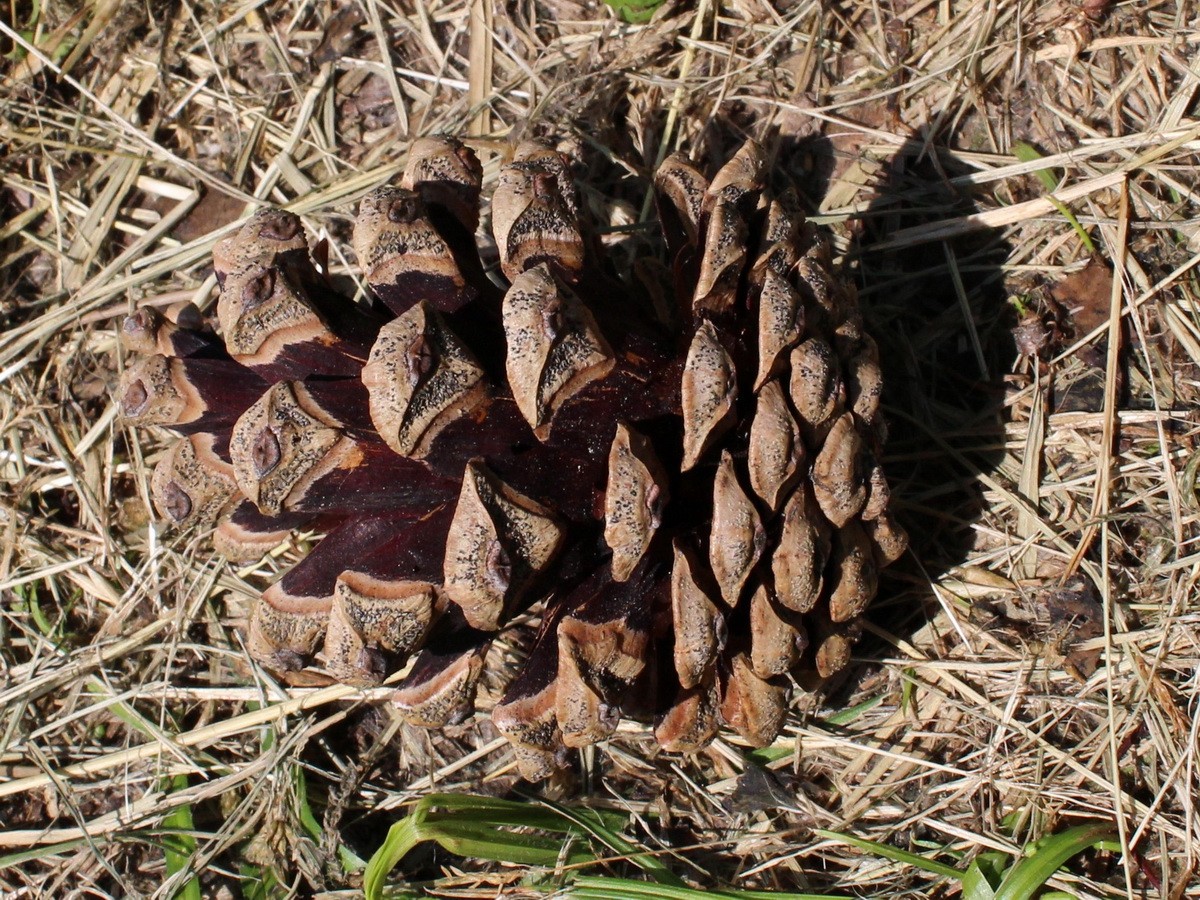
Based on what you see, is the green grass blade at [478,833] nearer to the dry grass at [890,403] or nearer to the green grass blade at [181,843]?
the dry grass at [890,403]

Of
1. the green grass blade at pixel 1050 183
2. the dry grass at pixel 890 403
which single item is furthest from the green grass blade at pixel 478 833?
the green grass blade at pixel 1050 183

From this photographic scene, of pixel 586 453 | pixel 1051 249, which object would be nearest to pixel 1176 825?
pixel 1051 249

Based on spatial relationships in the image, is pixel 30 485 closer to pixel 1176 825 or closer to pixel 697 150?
pixel 697 150

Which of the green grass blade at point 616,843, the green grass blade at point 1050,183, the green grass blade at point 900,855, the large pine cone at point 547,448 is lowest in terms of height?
the green grass blade at point 616,843

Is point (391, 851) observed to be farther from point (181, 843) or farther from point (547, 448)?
point (547, 448)

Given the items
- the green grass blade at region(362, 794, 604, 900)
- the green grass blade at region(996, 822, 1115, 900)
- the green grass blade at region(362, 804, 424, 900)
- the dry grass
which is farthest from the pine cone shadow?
the green grass blade at region(362, 804, 424, 900)
